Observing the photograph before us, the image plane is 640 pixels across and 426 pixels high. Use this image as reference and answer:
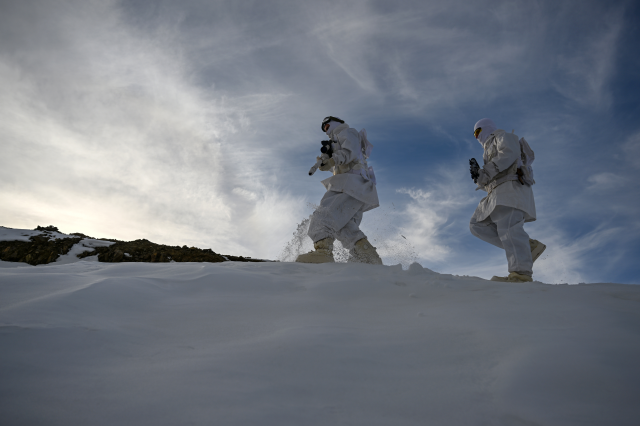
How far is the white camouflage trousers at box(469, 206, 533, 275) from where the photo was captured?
3.95m

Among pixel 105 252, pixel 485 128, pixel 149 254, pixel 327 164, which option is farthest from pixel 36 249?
pixel 485 128

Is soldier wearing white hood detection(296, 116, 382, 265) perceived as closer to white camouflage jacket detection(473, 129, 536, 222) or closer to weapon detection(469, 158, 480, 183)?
weapon detection(469, 158, 480, 183)

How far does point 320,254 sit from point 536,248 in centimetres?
249

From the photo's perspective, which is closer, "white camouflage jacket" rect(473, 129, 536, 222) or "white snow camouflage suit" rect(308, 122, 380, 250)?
"white camouflage jacket" rect(473, 129, 536, 222)

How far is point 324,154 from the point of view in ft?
15.0

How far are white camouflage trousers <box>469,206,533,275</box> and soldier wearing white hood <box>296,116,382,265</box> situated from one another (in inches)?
53.4

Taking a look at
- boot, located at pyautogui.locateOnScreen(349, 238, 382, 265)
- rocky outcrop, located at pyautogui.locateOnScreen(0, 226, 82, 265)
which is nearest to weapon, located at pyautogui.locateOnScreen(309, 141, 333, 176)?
boot, located at pyautogui.locateOnScreen(349, 238, 382, 265)

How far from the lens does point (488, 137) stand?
456 centimetres

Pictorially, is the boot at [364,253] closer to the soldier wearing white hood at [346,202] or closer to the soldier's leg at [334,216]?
the soldier wearing white hood at [346,202]

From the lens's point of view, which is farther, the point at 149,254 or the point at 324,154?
the point at 149,254

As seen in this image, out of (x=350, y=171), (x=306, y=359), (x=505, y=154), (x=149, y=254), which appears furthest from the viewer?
Answer: (x=149, y=254)

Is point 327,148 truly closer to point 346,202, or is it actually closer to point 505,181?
point 346,202

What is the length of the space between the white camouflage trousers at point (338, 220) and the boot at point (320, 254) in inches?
2.4

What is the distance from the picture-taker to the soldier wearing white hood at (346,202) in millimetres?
4352
